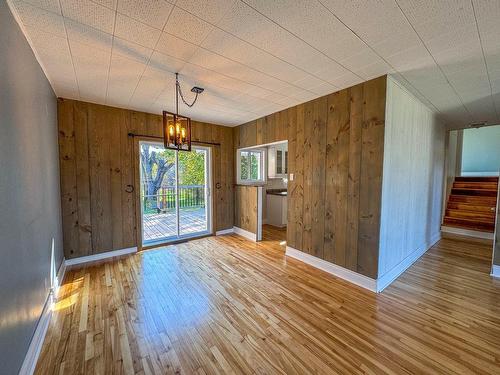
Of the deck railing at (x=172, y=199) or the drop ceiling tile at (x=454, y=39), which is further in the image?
the deck railing at (x=172, y=199)

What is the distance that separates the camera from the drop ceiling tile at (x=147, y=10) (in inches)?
55.2

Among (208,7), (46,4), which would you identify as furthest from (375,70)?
(46,4)

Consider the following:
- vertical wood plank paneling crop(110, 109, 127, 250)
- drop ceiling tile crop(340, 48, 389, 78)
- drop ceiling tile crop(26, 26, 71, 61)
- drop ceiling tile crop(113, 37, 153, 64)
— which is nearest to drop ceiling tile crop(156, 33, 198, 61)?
drop ceiling tile crop(113, 37, 153, 64)

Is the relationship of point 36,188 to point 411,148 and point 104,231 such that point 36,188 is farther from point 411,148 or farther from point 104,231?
point 411,148

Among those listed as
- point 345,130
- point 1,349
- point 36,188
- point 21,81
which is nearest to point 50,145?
point 36,188

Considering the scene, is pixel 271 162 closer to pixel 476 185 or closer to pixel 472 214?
pixel 472 214

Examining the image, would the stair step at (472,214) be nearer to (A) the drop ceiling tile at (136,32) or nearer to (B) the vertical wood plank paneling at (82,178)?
(A) the drop ceiling tile at (136,32)

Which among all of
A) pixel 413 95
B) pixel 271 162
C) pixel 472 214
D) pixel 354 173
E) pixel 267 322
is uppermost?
pixel 413 95

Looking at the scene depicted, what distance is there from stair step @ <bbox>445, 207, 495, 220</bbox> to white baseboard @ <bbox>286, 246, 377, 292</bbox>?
170 inches

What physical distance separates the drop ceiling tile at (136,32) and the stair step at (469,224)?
6.82 metres

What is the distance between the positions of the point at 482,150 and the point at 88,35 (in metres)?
11.2

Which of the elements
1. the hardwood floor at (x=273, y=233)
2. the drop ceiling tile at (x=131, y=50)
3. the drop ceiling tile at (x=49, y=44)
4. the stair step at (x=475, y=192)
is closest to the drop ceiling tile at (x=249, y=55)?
the drop ceiling tile at (x=131, y=50)

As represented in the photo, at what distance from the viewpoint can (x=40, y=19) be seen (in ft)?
5.11

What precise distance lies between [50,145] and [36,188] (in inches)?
39.6
